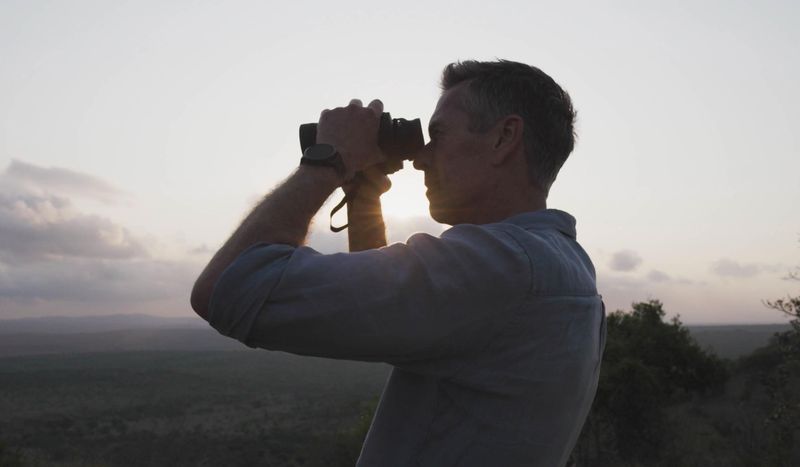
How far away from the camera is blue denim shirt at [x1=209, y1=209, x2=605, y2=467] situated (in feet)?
3.60

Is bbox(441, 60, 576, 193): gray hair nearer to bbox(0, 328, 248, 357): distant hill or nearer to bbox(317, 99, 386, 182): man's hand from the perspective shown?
bbox(317, 99, 386, 182): man's hand

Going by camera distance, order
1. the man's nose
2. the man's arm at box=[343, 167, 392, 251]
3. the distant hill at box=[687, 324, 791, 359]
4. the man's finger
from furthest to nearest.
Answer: the distant hill at box=[687, 324, 791, 359], the man's arm at box=[343, 167, 392, 251], the man's nose, the man's finger

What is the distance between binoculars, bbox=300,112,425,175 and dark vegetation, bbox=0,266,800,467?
35.4 ft

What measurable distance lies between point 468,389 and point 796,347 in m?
11.9

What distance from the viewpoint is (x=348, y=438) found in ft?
61.6

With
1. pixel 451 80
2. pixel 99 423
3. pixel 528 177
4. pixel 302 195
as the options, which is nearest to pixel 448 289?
pixel 302 195

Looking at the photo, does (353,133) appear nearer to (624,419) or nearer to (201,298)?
(201,298)

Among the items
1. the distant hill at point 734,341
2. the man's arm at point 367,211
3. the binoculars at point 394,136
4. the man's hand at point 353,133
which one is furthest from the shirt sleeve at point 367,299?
the distant hill at point 734,341

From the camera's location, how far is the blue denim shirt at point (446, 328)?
1099mm

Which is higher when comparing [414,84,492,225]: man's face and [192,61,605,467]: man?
[414,84,492,225]: man's face

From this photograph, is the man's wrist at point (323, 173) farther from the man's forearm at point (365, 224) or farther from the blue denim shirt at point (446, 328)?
the man's forearm at point (365, 224)

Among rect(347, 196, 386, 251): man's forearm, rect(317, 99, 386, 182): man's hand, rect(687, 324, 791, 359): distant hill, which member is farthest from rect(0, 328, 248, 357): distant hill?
rect(317, 99, 386, 182): man's hand

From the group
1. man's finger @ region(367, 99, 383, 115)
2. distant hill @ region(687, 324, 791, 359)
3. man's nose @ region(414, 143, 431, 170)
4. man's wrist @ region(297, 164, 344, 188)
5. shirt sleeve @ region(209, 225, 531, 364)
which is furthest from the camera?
distant hill @ region(687, 324, 791, 359)

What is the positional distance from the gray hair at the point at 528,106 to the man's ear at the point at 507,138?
0.02 m
